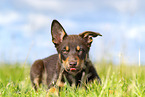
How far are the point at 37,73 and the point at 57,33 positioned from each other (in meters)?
1.61

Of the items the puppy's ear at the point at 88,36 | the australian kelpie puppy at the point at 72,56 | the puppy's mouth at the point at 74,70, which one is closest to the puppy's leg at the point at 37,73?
the australian kelpie puppy at the point at 72,56

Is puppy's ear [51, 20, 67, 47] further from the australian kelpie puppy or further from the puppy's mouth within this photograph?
the puppy's mouth

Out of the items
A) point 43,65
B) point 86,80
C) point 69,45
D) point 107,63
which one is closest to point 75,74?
point 86,80

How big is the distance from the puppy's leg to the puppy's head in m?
1.36

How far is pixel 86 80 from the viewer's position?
4.96 meters

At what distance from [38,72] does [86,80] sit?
1.75 m

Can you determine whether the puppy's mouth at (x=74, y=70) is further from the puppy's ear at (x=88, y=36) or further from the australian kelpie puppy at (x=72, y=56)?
the puppy's ear at (x=88, y=36)

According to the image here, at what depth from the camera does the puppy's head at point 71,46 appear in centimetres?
447

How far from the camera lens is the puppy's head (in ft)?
14.7

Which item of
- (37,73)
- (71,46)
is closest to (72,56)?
(71,46)

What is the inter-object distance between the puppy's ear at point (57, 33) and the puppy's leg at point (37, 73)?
53.7 inches

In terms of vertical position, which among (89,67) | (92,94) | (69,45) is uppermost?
(69,45)

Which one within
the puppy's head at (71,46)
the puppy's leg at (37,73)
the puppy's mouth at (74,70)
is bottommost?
the puppy's leg at (37,73)

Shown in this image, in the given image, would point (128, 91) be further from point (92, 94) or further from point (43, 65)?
point (43, 65)
